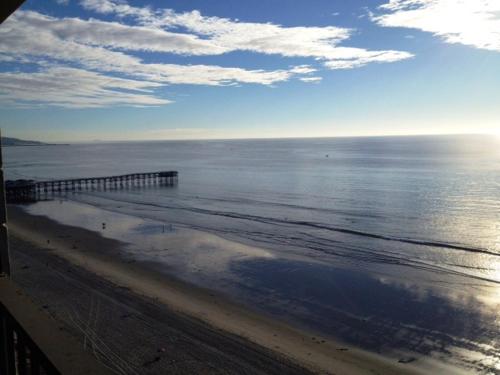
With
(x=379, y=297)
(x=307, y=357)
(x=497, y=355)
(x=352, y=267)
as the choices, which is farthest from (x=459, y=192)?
(x=307, y=357)

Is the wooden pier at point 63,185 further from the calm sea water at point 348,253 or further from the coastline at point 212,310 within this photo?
the coastline at point 212,310

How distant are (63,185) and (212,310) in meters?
54.6

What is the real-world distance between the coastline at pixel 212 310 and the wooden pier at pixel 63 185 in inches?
978

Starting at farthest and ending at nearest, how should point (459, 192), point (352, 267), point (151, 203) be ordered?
point (459, 192), point (151, 203), point (352, 267)

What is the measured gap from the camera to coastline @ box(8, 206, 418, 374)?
12.5m

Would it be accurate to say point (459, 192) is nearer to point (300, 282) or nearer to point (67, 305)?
point (300, 282)

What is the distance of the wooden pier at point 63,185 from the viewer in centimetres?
5088

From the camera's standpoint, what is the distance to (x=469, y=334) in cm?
1484

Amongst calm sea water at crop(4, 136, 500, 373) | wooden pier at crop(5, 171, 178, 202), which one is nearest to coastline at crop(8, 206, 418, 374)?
calm sea water at crop(4, 136, 500, 373)

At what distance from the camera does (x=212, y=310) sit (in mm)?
16406

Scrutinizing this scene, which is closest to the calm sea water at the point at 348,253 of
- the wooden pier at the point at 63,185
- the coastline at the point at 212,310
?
the coastline at the point at 212,310

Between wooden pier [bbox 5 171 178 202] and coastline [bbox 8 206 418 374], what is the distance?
81.5 ft

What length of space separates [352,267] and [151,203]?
3029 cm

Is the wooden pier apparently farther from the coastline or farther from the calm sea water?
the coastline
